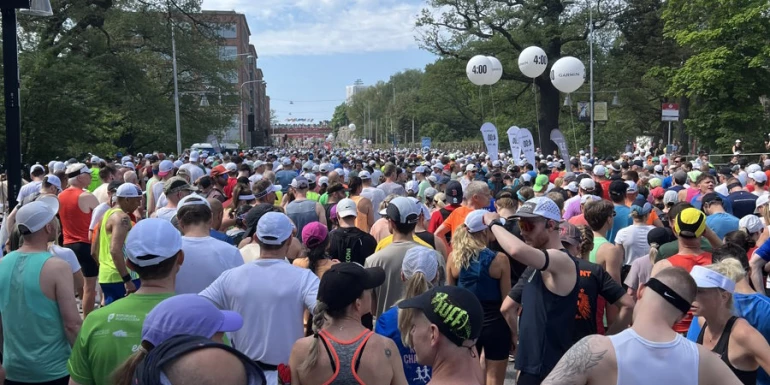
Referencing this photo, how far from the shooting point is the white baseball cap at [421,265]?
406cm

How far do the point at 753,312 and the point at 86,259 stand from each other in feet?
22.9

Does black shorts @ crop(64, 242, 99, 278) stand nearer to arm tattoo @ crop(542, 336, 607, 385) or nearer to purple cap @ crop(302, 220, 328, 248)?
purple cap @ crop(302, 220, 328, 248)

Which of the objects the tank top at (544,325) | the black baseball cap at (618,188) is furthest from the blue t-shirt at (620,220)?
the tank top at (544,325)

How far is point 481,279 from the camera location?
5191 mm

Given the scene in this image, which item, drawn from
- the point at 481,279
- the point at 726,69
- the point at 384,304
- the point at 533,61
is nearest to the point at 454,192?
the point at 481,279

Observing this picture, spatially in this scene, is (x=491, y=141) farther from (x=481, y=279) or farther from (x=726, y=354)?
(x=726, y=354)

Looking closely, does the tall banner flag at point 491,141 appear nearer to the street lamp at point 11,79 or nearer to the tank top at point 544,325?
the street lamp at point 11,79

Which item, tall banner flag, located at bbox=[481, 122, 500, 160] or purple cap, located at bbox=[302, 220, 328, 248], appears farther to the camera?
tall banner flag, located at bbox=[481, 122, 500, 160]

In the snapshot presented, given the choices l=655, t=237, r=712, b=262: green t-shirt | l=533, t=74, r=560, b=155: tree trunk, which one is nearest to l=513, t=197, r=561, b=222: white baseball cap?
l=655, t=237, r=712, b=262: green t-shirt

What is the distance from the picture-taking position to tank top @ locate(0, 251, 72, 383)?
12.9 feet

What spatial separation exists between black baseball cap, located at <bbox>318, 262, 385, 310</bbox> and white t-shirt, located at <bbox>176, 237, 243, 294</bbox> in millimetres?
1323

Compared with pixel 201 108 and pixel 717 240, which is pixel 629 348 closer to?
pixel 717 240

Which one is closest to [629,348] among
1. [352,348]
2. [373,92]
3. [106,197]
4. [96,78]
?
[352,348]

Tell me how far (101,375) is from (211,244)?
1.51 meters
